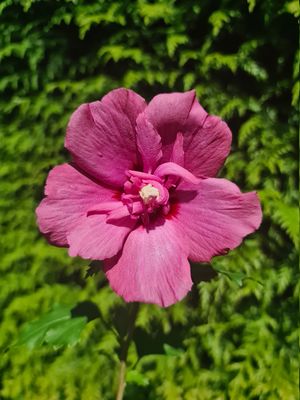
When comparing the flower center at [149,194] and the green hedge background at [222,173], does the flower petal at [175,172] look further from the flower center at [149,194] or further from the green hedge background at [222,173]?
the green hedge background at [222,173]

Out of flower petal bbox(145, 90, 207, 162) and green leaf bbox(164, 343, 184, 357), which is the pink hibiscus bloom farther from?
green leaf bbox(164, 343, 184, 357)

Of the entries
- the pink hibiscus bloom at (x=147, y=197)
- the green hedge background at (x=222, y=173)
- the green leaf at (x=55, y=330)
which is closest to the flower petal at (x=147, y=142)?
the pink hibiscus bloom at (x=147, y=197)

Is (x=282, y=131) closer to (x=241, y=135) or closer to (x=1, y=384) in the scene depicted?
(x=241, y=135)

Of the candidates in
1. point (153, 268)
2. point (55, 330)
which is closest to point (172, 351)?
point (55, 330)

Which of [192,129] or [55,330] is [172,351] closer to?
[55,330]

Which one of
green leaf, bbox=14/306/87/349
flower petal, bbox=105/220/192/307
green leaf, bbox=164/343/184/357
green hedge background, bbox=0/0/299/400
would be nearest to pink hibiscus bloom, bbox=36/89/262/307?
flower petal, bbox=105/220/192/307

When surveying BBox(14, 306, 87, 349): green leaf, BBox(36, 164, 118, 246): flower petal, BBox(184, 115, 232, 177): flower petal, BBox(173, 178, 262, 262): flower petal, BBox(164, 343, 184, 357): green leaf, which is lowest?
BBox(164, 343, 184, 357): green leaf
